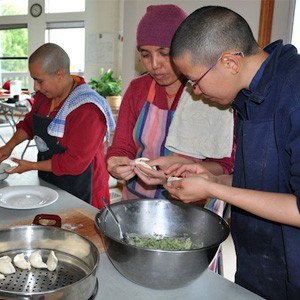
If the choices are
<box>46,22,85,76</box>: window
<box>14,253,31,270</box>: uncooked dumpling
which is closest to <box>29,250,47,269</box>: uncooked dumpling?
<box>14,253,31,270</box>: uncooked dumpling

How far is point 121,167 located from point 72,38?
26.4 feet

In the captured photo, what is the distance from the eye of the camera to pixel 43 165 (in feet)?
6.28


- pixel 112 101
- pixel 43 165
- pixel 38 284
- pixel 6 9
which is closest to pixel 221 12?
pixel 38 284

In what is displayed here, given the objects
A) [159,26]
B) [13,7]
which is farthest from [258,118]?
[13,7]

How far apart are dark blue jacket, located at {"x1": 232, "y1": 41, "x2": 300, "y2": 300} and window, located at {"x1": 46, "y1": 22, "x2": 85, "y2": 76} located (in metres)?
8.15

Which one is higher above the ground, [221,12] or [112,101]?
[221,12]

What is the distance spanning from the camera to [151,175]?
1485 mm

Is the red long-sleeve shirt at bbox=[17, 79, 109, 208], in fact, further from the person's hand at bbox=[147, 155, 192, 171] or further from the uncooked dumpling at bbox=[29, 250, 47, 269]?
the uncooked dumpling at bbox=[29, 250, 47, 269]

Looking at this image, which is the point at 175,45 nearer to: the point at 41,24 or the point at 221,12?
the point at 221,12

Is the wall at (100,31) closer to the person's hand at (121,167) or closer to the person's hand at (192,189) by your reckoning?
the person's hand at (121,167)

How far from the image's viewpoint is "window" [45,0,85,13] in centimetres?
867

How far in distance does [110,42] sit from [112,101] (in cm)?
283

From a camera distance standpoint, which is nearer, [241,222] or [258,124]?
[258,124]

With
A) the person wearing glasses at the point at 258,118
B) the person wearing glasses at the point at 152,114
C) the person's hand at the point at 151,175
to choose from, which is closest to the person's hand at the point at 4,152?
the person wearing glasses at the point at 152,114
